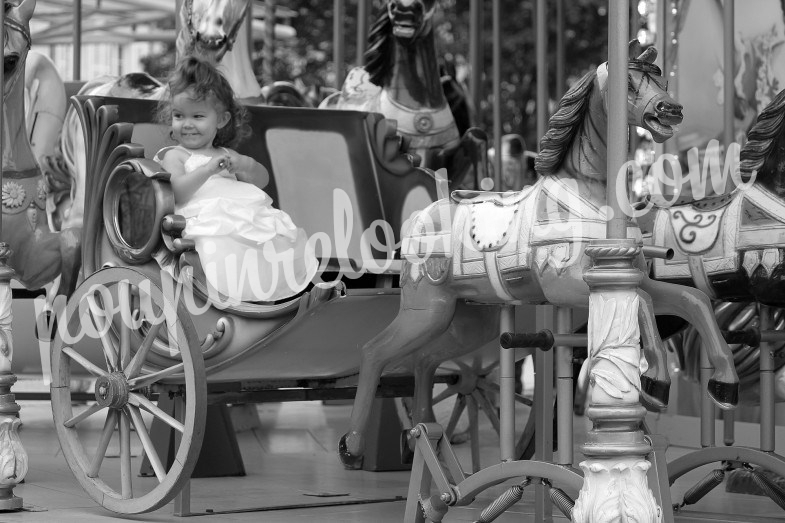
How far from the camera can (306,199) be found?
5.67 m

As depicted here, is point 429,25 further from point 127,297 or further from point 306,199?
point 127,297

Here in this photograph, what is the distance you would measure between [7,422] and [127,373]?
0.48 metres

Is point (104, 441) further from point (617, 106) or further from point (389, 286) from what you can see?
point (617, 106)

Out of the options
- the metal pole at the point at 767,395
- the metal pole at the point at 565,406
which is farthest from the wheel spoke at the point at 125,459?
the metal pole at the point at 767,395

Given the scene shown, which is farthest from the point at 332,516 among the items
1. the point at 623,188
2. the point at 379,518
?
the point at 623,188

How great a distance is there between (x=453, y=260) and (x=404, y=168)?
1.63 metres

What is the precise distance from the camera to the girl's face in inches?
202

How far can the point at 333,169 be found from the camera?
19.1 ft

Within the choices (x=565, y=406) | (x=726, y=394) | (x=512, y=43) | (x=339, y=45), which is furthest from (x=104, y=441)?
(x=512, y=43)

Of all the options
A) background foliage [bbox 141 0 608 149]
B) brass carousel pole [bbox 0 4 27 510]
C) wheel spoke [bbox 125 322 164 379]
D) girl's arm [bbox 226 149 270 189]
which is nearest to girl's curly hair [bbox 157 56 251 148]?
girl's arm [bbox 226 149 270 189]

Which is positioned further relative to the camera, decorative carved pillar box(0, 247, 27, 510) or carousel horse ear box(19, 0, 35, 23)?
carousel horse ear box(19, 0, 35, 23)

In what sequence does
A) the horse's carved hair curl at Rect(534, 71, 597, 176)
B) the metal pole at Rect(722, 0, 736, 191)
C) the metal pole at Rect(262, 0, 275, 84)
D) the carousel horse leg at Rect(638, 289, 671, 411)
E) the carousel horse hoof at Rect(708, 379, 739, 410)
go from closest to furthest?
the carousel horse leg at Rect(638, 289, 671, 411) → the carousel horse hoof at Rect(708, 379, 739, 410) → the horse's carved hair curl at Rect(534, 71, 597, 176) → the metal pole at Rect(722, 0, 736, 191) → the metal pole at Rect(262, 0, 275, 84)

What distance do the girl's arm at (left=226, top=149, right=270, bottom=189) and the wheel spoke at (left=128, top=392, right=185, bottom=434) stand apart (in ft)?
3.12

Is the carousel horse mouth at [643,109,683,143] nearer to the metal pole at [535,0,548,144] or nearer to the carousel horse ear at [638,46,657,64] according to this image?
the carousel horse ear at [638,46,657,64]
